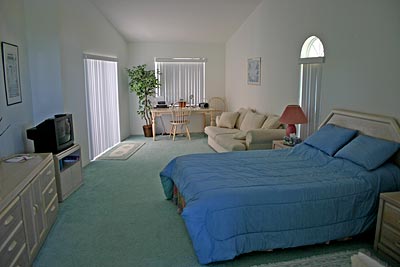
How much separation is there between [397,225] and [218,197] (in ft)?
4.64

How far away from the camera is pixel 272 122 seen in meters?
5.34

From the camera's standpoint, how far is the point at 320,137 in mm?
3789

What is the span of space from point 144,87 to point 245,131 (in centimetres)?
320

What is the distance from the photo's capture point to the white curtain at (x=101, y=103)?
5680mm

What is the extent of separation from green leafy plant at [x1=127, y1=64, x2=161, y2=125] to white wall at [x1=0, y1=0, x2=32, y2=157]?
3567mm

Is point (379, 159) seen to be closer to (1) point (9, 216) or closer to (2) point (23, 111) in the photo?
(1) point (9, 216)

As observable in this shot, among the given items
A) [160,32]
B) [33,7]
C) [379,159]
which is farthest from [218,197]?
[160,32]

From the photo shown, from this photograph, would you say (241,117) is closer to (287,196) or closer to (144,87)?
(144,87)

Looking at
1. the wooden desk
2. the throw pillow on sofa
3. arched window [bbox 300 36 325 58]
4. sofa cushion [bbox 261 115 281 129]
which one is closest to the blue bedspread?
arched window [bbox 300 36 325 58]

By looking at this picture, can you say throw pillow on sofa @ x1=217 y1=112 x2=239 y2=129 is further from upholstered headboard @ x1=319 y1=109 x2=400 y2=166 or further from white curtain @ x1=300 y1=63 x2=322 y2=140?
upholstered headboard @ x1=319 y1=109 x2=400 y2=166

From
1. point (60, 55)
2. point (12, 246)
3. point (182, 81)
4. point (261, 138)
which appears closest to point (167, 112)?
point (182, 81)

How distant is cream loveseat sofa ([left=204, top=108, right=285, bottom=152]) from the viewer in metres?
5.02

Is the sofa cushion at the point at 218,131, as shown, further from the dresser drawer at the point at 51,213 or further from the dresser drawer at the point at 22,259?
the dresser drawer at the point at 22,259

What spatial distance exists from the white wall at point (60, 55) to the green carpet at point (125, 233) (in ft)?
3.71
